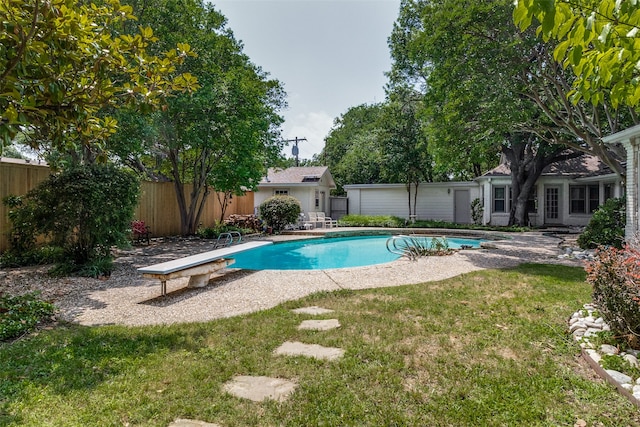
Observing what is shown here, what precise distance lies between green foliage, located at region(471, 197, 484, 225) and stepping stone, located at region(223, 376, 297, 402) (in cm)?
2083

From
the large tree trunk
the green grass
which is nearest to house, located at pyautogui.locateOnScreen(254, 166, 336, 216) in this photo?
the large tree trunk

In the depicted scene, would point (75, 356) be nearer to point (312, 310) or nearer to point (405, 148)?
point (312, 310)

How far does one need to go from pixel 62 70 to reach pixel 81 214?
4.76m

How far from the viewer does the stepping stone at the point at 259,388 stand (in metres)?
2.68

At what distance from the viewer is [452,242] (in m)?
15.6

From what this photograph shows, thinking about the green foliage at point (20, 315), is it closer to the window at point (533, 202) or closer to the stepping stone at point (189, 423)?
the stepping stone at point (189, 423)

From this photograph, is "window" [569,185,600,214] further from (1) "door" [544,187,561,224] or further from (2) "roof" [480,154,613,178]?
(2) "roof" [480,154,613,178]

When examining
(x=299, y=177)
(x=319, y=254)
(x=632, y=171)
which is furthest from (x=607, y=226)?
(x=299, y=177)

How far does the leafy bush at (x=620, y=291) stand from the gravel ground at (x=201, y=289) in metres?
3.24

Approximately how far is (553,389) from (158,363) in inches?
129

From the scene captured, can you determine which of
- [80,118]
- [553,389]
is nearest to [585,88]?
[553,389]

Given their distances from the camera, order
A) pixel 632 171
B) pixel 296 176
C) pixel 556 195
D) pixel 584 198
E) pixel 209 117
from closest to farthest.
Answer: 1. pixel 632 171
2. pixel 209 117
3. pixel 584 198
4. pixel 556 195
5. pixel 296 176

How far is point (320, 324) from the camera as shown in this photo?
423 cm

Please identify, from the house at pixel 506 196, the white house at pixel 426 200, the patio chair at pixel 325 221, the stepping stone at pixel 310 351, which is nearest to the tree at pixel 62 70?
the stepping stone at pixel 310 351
